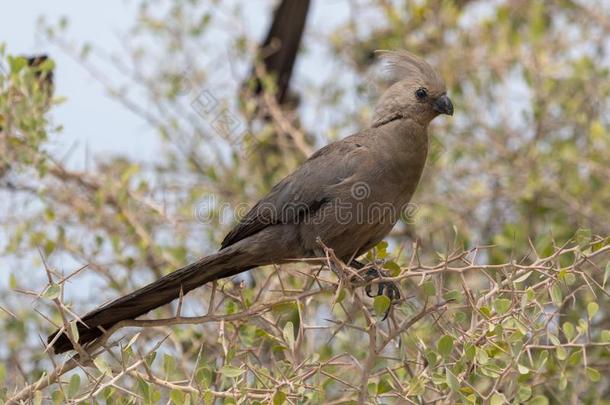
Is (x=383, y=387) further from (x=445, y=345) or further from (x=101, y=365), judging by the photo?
(x=101, y=365)

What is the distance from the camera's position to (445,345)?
11.0 ft

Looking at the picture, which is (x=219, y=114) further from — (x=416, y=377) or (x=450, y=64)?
(x=416, y=377)

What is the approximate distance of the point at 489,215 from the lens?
667 cm

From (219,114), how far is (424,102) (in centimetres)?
183

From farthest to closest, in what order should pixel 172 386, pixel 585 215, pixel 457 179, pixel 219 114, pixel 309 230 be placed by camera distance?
1. pixel 457 179
2. pixel 219 114
3. pixel 585 215
4. pixel 309 230
5. pixel 172 386

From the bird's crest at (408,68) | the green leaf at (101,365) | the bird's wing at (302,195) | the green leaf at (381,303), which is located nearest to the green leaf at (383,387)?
the green leaf at (381,303)

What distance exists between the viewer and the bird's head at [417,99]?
5.00m

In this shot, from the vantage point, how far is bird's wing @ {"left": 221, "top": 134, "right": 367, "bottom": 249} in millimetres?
4703

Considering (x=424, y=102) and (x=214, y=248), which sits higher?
(x=424, y=102)

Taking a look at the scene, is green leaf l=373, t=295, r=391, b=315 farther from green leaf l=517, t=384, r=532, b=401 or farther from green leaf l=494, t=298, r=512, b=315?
green leaf l=517, t=384, r=532, b=401

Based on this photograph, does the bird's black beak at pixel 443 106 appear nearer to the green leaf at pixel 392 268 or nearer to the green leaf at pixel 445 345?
the green leaf at pixel 392 268

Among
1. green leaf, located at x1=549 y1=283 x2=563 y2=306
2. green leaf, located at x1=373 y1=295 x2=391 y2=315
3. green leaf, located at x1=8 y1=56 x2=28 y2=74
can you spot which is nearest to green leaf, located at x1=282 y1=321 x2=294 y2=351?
green leaf, located at x1=373 y1=295 x2=391 y2=315

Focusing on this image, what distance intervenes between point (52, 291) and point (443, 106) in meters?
2.65

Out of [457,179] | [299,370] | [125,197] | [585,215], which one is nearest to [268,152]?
[457,179]
